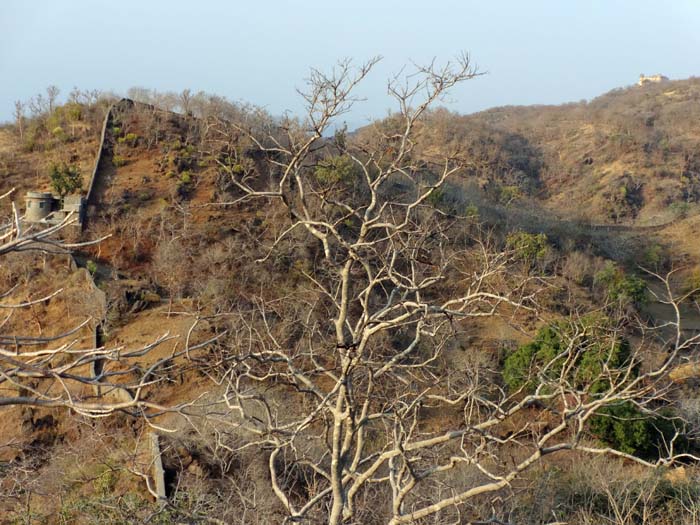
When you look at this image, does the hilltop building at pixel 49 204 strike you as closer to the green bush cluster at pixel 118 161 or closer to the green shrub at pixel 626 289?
the green bush cluster at pixel 118 161

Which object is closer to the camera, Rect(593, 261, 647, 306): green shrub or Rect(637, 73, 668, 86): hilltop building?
Rect(593, 261, 647, 306): green shrub

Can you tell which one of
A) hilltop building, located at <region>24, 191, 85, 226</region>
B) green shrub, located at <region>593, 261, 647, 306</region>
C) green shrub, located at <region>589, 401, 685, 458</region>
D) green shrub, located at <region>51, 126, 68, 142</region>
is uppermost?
green shrub, located at <region>51, 126, 68, 142</region>

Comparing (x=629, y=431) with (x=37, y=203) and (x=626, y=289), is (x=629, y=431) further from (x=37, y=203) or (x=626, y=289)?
(x=37, y=203)

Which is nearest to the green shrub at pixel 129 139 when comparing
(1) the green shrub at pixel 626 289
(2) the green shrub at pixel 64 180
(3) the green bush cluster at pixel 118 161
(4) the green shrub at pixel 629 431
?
(3) the green bush cluster at pixel 118 161

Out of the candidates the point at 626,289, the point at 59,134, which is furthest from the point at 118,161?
the point at 626,289

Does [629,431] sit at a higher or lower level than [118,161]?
lower

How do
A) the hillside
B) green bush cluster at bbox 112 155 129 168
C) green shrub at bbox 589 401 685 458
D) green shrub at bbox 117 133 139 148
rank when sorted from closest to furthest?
the hillside
green shrub at bbox 589 401 685 458
green bush cluster at bbox 112 155 129 168
green shrub at bbox 117 133 139 148

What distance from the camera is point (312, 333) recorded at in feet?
16.7

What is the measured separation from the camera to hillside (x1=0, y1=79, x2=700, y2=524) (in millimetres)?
4109

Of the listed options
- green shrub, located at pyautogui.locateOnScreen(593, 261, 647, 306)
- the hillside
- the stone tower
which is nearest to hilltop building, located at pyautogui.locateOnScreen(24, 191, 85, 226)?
the stone tower

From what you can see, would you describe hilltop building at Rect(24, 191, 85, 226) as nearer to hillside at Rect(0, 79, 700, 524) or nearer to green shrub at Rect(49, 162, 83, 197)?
green shrub at Rect(49, 162, 83, 197)

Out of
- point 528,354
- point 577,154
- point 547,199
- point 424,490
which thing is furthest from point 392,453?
point 577,154

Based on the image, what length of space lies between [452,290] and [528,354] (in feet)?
10.8

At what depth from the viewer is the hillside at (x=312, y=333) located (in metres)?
4.11
